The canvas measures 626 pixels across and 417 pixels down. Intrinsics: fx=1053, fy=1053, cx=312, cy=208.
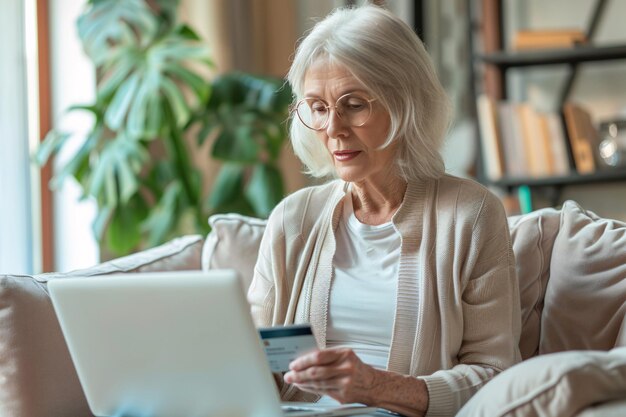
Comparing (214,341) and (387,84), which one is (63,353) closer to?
(214,341)

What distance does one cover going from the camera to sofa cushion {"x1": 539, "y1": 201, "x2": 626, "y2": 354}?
6.15ft

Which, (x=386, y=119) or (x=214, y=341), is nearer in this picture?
(x=214, y=341)

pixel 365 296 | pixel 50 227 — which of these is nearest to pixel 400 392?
pixel 365 296

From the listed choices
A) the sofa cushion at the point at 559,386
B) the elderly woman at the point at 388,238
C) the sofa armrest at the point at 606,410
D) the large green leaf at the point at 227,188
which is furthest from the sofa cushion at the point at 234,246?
the large green leaf at the point at 227,188

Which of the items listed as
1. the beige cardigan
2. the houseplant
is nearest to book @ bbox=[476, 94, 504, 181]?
the houseplant

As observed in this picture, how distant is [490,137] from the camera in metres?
3.75

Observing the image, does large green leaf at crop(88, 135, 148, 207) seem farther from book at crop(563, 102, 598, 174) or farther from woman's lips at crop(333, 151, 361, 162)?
woman's lips at crop(333, 151, 361, 162)

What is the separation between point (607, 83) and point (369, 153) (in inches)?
92.2

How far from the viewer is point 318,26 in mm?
1916

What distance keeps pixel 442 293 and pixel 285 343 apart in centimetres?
40

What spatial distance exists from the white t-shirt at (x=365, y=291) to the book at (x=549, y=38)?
2070 millimetres

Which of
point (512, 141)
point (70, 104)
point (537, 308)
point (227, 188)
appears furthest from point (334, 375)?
point (70, 104)

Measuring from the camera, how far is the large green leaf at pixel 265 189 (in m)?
3.68

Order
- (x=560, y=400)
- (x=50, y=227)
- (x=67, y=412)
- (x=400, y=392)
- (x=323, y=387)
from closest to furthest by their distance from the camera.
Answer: (x=560, y=400)
(x=323, y=387)
(x=400, y=392)
(x=67, y=412)
(x=50, y=227)
